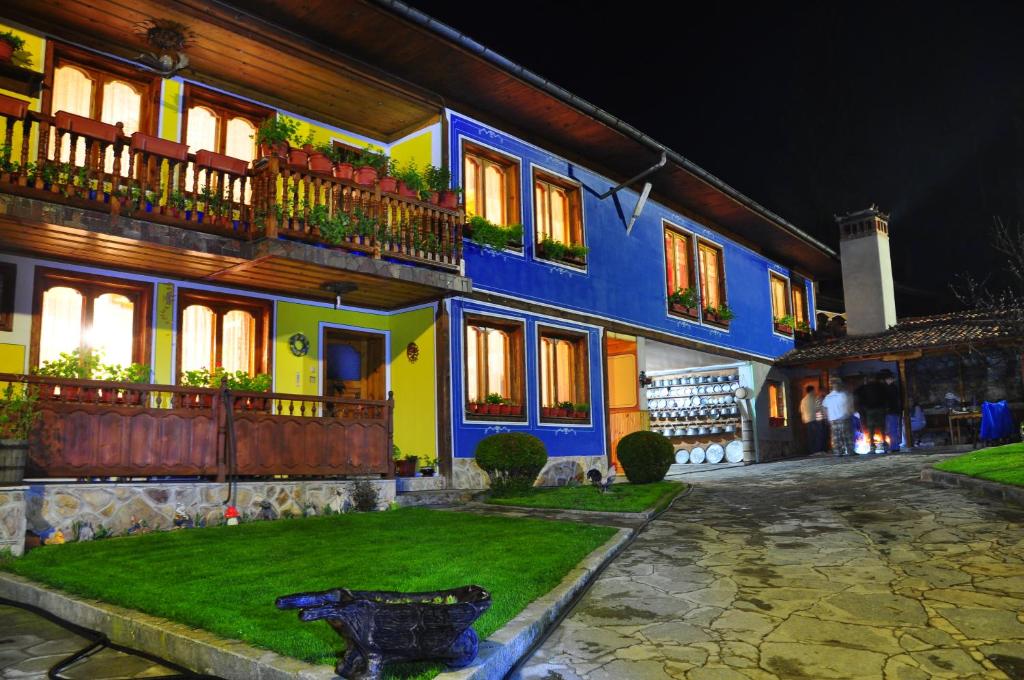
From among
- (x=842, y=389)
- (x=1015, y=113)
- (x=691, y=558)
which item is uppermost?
(x=1015, y=113)

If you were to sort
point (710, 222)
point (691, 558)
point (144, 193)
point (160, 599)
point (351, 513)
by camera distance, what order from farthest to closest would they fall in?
point (710, 222) < point (351, 513) < point (144, 193) < point (691, 558) < point (160, 599)

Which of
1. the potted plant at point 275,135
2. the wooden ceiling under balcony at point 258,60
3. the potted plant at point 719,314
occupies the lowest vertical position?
the potted plant at point 719,314

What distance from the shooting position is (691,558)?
755 cm

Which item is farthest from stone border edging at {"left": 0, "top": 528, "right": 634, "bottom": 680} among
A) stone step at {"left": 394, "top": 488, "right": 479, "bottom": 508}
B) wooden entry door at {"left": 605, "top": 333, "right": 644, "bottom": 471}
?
wooden entry door at {"left": 605, "top": 333, "right": 644, "bottom": 471}

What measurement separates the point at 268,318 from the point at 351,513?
361 cm

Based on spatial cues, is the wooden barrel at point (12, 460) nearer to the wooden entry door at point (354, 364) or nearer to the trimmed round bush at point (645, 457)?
the wooden entry door at point (354, 364)

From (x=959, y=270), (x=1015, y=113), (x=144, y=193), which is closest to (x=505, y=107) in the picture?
(x=144, y=193)

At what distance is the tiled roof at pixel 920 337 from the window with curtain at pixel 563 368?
33.6ft

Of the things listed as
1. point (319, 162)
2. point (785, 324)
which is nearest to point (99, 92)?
point (319, 162)

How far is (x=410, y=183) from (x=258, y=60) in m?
2.85

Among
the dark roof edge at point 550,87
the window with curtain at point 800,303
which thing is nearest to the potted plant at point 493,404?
the dark roof edge at point 550,87

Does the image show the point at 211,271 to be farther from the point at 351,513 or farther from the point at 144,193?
the point at 351,513

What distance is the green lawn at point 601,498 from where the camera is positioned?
10691 millimetres

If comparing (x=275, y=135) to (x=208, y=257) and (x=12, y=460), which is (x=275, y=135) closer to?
(x=208, y=257)
